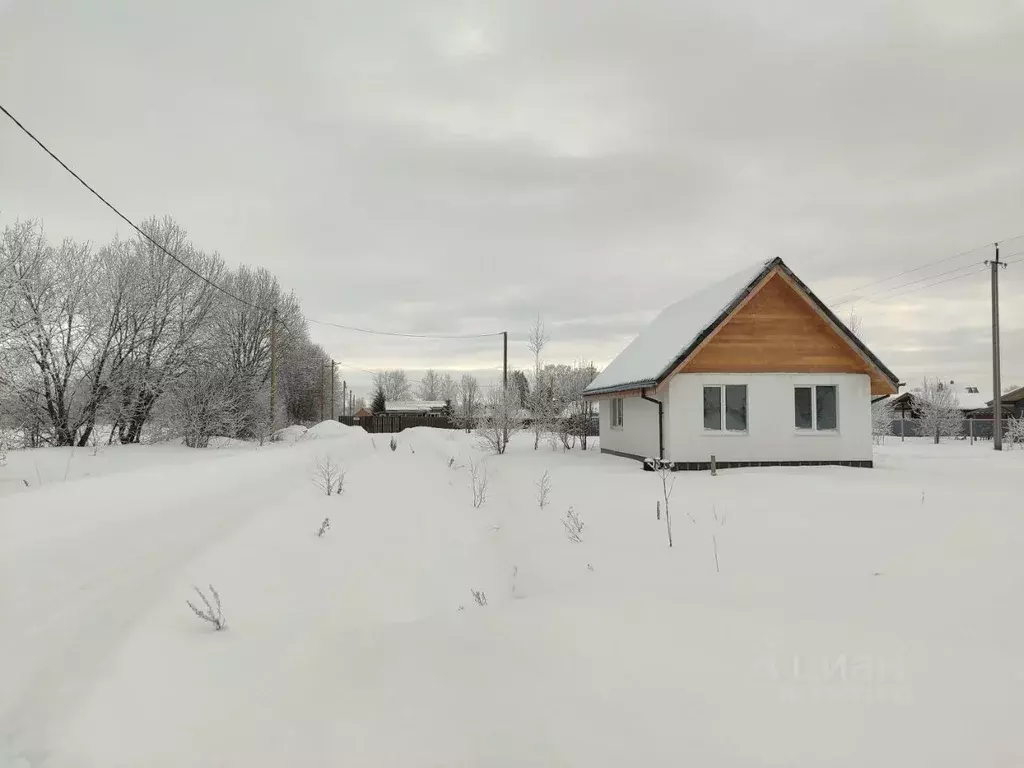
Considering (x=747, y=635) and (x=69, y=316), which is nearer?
(x=747, y=635)

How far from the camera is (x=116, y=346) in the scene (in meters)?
20.2

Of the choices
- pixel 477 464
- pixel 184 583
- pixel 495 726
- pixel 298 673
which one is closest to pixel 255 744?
pixel 298 673

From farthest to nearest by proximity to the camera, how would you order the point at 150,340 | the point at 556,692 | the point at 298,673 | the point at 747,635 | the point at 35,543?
the point at 150,340
the point at 35,543
the point at 747,635
the point at 298,673
the point at 556,692

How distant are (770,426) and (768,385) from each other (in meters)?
1.12

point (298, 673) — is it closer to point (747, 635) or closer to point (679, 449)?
point (747, 635)

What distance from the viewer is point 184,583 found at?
5719 millimetres

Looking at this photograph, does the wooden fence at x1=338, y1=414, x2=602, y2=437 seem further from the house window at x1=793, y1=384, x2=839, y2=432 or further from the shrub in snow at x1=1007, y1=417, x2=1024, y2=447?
the shrub in snow at x1=1007, y1=417, x2=1024, y2=447

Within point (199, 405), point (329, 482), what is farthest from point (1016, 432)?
point (199, 405)

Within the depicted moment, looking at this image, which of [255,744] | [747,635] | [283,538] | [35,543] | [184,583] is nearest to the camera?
[255,744]

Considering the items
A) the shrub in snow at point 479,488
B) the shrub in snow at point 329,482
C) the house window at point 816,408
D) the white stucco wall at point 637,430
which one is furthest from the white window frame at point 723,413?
the shrub in snow at point 329,482

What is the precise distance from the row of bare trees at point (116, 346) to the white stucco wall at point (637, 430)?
1503cm

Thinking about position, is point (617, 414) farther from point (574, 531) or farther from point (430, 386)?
point (430, 386)

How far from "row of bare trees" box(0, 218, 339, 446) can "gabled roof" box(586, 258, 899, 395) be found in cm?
1558

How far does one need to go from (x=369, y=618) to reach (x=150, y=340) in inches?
792
